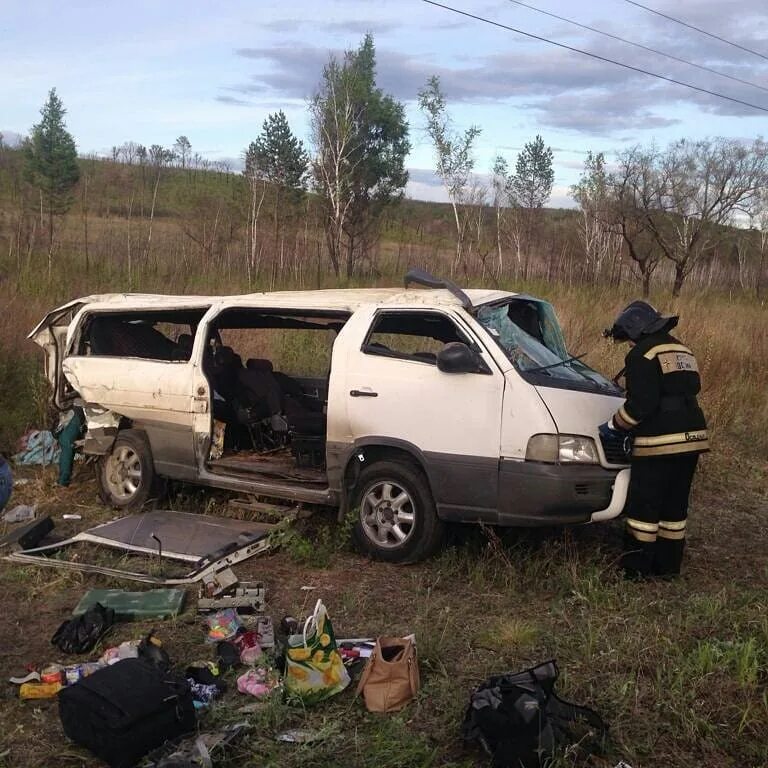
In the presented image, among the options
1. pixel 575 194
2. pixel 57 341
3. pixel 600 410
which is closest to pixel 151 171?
pixel 575 194

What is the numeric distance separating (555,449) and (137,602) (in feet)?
9.17

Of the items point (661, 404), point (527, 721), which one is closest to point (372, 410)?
point (661, 404)

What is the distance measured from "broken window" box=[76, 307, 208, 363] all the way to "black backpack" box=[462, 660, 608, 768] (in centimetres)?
478

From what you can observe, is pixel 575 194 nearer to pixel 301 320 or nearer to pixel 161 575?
pixel 301 320

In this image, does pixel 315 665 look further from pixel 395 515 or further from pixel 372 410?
pixel 372 410

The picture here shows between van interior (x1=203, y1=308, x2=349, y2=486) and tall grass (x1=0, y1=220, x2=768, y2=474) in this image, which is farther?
tall grass (x1=0, y1=220, x2=768, y2=474)

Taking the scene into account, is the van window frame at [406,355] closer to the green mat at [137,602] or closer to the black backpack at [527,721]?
the green mat at [137,602]

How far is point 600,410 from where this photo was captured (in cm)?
554

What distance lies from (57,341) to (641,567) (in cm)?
572

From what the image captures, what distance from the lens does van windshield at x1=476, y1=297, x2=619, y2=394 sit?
5.56 m

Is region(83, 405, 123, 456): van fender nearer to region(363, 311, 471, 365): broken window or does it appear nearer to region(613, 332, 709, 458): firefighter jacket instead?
region(363, 311, 471, 365): broken window

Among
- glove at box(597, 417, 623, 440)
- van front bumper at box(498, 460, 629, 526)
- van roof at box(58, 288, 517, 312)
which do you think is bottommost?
van front bumper at box(498, 460, 629, 526)

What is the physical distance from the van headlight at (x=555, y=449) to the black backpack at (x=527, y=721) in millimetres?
1715

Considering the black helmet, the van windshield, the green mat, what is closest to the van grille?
the van windshield
